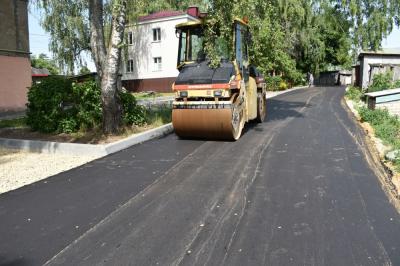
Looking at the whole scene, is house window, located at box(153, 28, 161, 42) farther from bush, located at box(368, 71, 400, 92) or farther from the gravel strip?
the gravel strip

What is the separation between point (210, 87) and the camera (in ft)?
33.2

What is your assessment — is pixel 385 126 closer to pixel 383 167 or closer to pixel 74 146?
pixel 383 167

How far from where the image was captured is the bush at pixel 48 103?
11.7 meters

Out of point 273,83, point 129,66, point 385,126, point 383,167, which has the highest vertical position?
point 129,66

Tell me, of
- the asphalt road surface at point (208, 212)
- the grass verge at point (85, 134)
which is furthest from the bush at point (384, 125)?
the grass verge at point (85, 134)

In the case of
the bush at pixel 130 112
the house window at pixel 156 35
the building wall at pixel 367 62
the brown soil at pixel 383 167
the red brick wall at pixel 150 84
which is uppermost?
the house window at pixel 156 35

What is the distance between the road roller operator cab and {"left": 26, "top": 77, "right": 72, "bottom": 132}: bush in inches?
134

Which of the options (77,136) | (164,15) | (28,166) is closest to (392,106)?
(77,136)

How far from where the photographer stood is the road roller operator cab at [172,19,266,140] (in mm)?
10133

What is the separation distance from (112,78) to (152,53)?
28145 millimetres

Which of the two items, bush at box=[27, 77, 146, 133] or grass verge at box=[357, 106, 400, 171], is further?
bush at box=[27, 77, 146, 133]

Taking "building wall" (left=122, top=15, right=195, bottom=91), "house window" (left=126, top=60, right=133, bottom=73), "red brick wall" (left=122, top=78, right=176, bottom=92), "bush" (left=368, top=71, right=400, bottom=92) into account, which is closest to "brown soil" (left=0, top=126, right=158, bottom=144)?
"bush" (left=368, top=71, right=400, bottom=92)

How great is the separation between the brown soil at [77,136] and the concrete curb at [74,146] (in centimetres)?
44

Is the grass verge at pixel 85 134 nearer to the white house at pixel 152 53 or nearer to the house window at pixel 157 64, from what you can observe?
the white house at pixel 152 53
